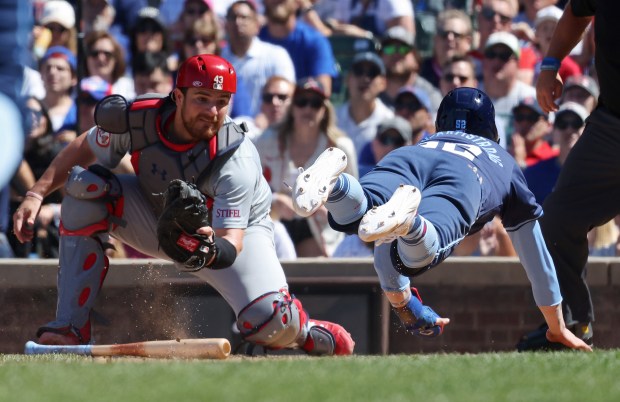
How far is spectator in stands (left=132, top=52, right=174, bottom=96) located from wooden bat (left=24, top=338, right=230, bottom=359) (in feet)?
14.7

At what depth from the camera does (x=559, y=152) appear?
422 inches

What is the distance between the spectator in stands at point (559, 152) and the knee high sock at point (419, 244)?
416cm

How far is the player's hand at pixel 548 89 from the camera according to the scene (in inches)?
300

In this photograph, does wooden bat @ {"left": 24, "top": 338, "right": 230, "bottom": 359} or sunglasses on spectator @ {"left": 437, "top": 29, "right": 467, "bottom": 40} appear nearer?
wooden bat @ {"left": 24, "top": 338, "right": 230, "bottom": 359}

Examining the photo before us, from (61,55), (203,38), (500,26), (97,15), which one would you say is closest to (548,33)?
(500,26)

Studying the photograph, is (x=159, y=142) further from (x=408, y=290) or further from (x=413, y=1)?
(x=413, y=1)

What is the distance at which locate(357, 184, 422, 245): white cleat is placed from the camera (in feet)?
20.0

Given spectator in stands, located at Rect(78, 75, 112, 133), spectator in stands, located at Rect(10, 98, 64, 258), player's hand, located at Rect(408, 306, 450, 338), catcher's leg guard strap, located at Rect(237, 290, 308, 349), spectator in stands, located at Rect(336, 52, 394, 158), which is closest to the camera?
player's hand, located at Rect(408, 306, 450, 338)

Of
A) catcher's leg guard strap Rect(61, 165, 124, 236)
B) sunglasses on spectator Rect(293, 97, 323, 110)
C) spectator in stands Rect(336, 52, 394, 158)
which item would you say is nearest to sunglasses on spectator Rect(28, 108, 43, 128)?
sunglasses on spectator Rect(293, 97, 323, 110)

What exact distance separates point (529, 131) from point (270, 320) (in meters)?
4.12

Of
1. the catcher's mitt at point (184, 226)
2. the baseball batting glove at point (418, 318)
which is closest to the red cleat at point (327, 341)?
the baseball batting glove at point (418, 318)

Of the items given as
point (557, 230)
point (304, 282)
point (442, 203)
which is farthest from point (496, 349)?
point (442, 203)

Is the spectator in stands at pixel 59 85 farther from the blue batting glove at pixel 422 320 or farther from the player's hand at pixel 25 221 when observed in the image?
the blue batting glove at pixel 422 320

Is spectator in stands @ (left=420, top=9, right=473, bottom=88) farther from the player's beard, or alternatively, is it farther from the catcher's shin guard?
the catcher's shin guard
